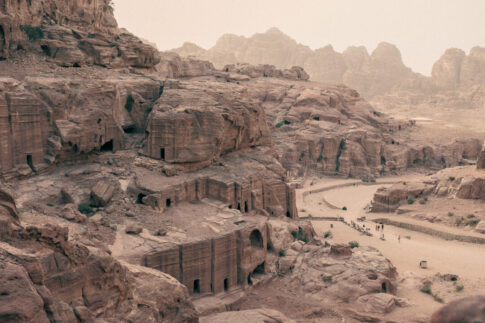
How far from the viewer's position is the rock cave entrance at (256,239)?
2561 cm

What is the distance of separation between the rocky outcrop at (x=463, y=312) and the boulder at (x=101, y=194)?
20505 mm

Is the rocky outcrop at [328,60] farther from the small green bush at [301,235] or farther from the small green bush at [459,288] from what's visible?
the small green bush at [459,288]

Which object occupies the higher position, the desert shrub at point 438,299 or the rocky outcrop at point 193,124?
the rocky outcrop at point 193,124

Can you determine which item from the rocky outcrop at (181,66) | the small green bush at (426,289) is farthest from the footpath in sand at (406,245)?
the rocky outcrop at (181,66)

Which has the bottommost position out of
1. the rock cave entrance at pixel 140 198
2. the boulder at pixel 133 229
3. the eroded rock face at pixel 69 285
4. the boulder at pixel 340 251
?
the boulder at pixel 340 251

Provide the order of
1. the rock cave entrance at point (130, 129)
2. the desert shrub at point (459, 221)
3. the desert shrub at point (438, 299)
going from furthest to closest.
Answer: the desert shrub at point (459, 221) → the rock cave entrance at point (130, 129) → the desert shrub at point (438, 299)

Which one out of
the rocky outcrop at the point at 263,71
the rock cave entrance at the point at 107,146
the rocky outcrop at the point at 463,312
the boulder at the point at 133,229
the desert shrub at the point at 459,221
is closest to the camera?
the rocky outcrop at the point at 463,312

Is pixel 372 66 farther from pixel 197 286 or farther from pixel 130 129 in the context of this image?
pixel 197 286

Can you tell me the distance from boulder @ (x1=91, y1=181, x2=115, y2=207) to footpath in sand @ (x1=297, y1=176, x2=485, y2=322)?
15561 millimetres

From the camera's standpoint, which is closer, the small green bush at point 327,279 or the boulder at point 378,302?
the boulder at point 378,302

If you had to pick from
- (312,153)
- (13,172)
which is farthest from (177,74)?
(13,172)

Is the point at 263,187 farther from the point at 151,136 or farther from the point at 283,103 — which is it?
the point at 283,103

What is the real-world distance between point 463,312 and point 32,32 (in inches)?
1193

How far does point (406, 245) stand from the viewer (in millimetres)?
32656
